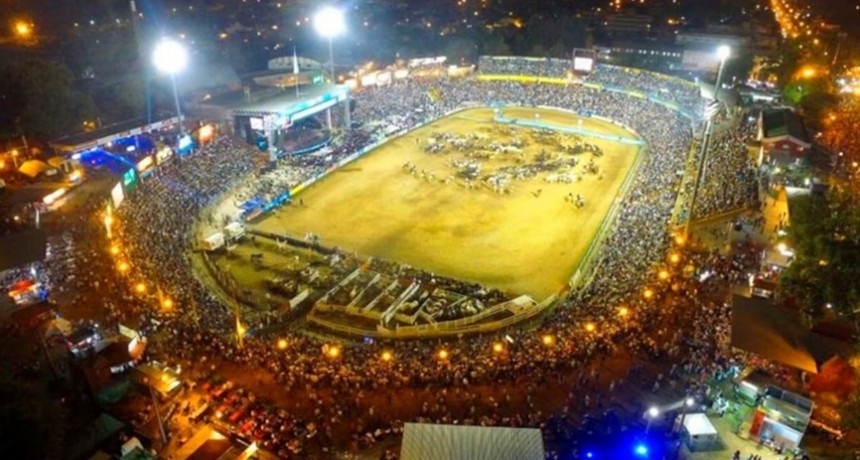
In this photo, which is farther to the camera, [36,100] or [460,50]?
[460,50]

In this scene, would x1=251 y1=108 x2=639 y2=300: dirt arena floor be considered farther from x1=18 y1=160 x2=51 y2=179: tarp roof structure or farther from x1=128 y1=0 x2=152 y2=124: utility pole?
x1=128 y1=0 x2=152 y2=124: utility pole

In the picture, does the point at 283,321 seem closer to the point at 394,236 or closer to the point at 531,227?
the point at 394,236

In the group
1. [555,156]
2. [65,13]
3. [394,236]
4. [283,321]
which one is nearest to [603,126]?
[555,156]

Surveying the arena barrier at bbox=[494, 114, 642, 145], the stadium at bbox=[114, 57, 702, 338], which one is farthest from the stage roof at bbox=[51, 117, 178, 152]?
the arena barrier at bbox=[494, 114, 642, 145]

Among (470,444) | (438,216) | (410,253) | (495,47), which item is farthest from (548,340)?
(495,47)

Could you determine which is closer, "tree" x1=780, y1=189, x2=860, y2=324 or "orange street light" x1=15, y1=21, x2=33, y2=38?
"tree" x1=780, y1=189, x2=860, y2=324

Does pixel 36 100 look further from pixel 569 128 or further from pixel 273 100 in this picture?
pixel 569 128
